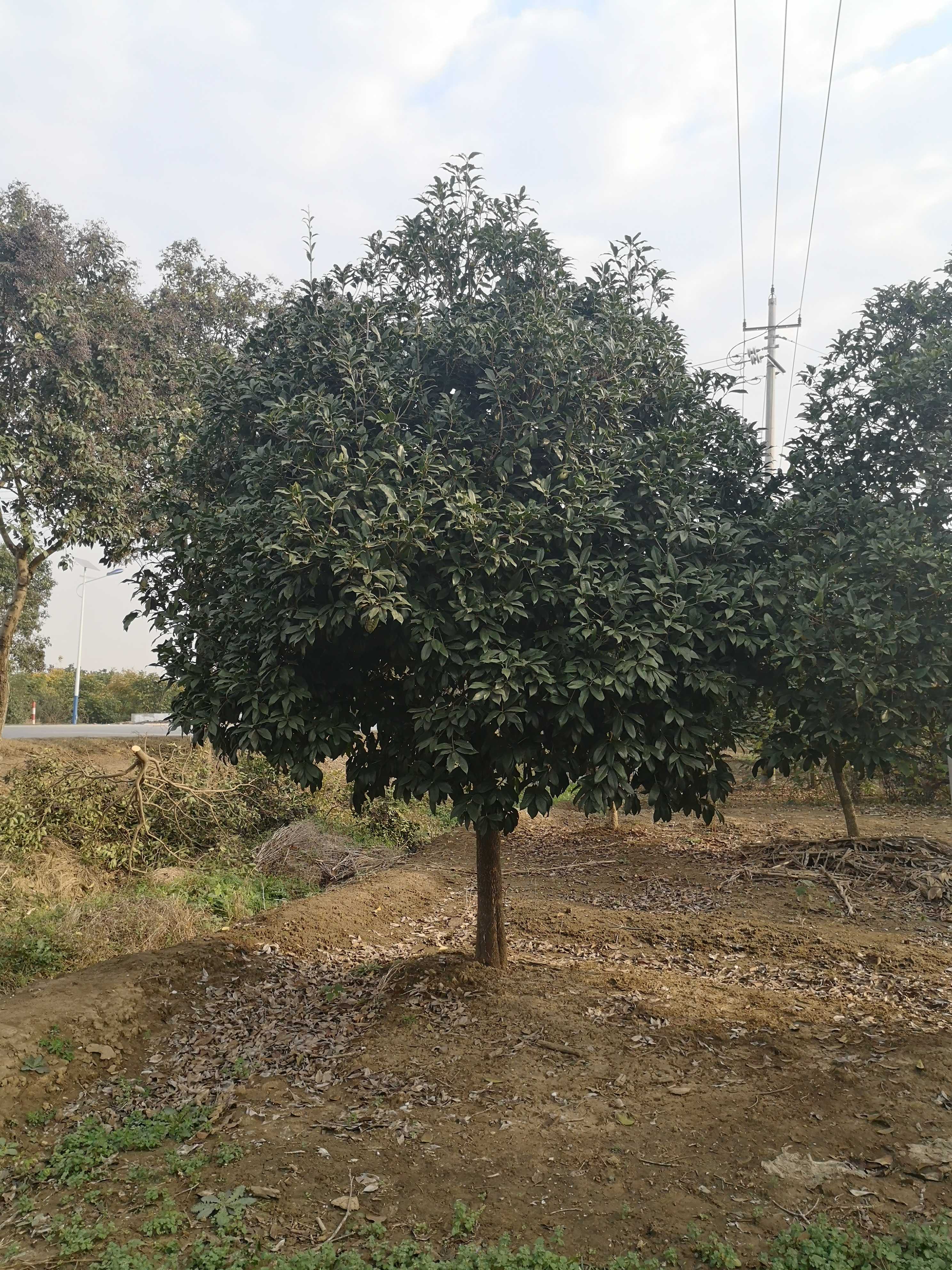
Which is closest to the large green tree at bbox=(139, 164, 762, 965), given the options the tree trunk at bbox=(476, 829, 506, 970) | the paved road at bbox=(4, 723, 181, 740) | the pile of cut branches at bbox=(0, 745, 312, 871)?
the tree trunk at bbox=(476, 829, 506, 970)

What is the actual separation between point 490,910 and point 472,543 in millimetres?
3088

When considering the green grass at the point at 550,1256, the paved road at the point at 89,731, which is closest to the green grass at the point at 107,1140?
the green grass at the point at 550,1256

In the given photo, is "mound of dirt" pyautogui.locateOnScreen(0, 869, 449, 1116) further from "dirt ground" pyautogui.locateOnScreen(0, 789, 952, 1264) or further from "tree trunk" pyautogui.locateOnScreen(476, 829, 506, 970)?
"tree trunk" pyautogui.locateOnScreen(476, 829, 506, 970)

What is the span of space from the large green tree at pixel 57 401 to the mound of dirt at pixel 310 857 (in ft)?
19.8

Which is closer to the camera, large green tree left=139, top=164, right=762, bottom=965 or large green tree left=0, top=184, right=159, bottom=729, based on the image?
large green tree left=139, top=164, right=762, bottom=965

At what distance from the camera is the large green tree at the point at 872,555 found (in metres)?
4.36

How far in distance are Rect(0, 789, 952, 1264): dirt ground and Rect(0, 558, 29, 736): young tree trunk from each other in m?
8.44

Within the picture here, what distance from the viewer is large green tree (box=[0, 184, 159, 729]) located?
13023mm

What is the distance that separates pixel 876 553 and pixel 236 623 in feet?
11.5

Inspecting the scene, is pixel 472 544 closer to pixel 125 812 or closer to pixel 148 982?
pixel 148 982

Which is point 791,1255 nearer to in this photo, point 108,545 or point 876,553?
point 876,553

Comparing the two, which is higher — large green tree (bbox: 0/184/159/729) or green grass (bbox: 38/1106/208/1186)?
large green tree (bbox: 0/184/159/729)

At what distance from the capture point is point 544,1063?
5055mm

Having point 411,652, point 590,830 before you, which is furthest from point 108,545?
point 411,652
